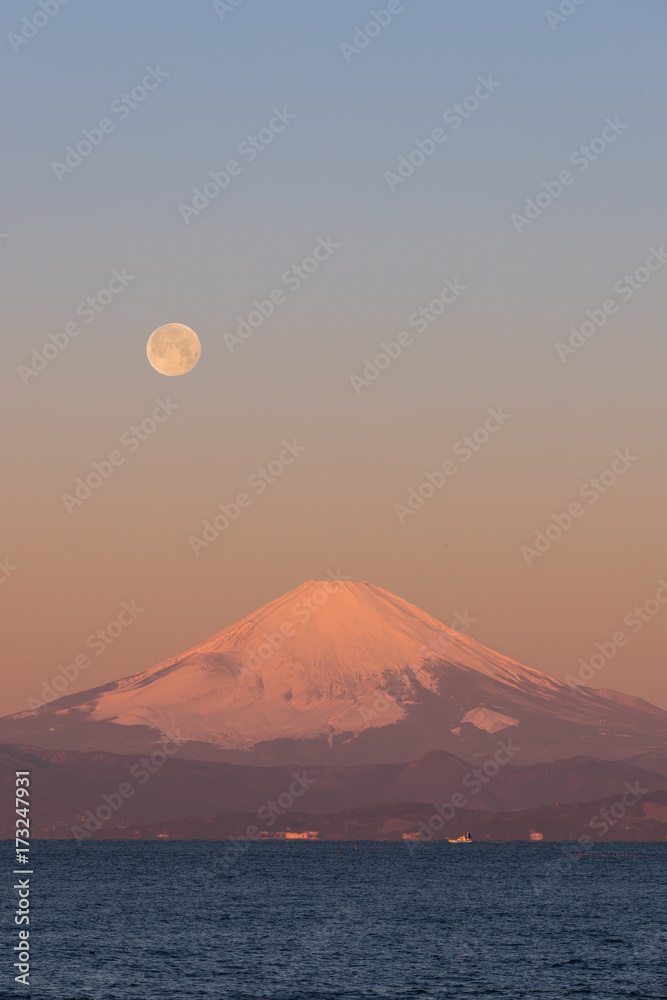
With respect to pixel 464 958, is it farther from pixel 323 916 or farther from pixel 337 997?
pixel 323 916

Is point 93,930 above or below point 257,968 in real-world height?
below

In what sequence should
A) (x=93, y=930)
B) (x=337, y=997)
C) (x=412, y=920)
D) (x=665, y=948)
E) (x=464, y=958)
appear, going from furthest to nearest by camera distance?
(x=412, y=920) → (x=93, y=930) → (x=665, y=948) → (x=464, y=958) → (x=337, y=997)

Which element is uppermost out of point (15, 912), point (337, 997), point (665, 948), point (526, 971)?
point (665, 948)

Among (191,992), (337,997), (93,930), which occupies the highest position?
(337,997)

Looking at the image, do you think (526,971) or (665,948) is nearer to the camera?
(526,971)

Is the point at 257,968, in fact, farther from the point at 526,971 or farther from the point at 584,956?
the point at 584,956

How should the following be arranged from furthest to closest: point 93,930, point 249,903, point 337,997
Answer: point 249,903, point 93,930, point 337,997

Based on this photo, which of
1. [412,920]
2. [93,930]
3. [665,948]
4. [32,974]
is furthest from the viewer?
[412,920]

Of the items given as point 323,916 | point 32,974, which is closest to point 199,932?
point 323,916

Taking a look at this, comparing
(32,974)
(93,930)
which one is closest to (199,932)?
(93,930)
